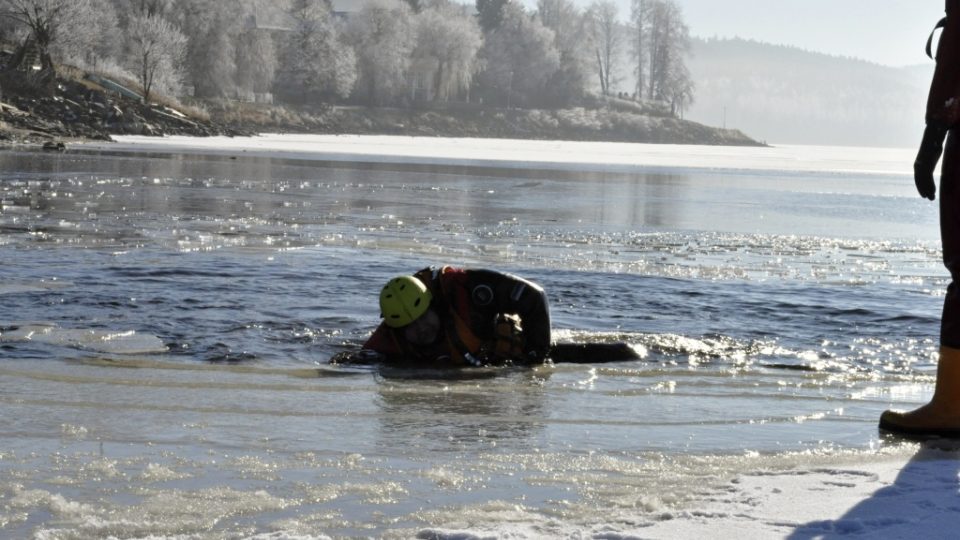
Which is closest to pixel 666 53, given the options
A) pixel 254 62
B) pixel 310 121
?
pixel 254 62

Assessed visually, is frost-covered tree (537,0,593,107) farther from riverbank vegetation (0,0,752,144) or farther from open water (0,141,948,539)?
open water (0,141,948,539)

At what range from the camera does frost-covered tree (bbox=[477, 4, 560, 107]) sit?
118812 mm

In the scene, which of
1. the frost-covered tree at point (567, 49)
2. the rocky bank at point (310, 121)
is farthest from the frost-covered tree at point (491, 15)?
the rocky bank at point (310, 121)

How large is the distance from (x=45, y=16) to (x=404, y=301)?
58.8 meters

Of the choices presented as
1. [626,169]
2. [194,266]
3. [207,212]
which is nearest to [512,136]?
[626,169]

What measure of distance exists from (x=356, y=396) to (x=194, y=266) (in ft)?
19.1

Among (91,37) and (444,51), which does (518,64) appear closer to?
(444,51)

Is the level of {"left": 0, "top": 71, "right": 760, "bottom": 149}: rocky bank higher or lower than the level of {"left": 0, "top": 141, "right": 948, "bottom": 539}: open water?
higher

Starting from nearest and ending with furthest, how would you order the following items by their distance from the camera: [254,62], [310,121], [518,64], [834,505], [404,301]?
[834,505] → [404,301] → [310,121] → [254,62] → [518,64]

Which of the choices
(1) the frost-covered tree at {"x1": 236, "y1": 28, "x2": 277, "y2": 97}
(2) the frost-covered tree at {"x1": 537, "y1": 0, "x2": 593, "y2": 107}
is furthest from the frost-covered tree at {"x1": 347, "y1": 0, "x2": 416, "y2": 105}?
(2) the frost-covered tree at {"x1": 537, "y1": 0, "x2": 593, "y2": 107}

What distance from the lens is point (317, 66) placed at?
317 feet

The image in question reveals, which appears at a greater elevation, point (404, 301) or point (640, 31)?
point (640, 31)

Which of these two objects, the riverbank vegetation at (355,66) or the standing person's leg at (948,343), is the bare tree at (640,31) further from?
the standing person's leg at (948,343)

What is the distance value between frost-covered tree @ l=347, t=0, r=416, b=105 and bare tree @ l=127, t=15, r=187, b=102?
26.7 metres
